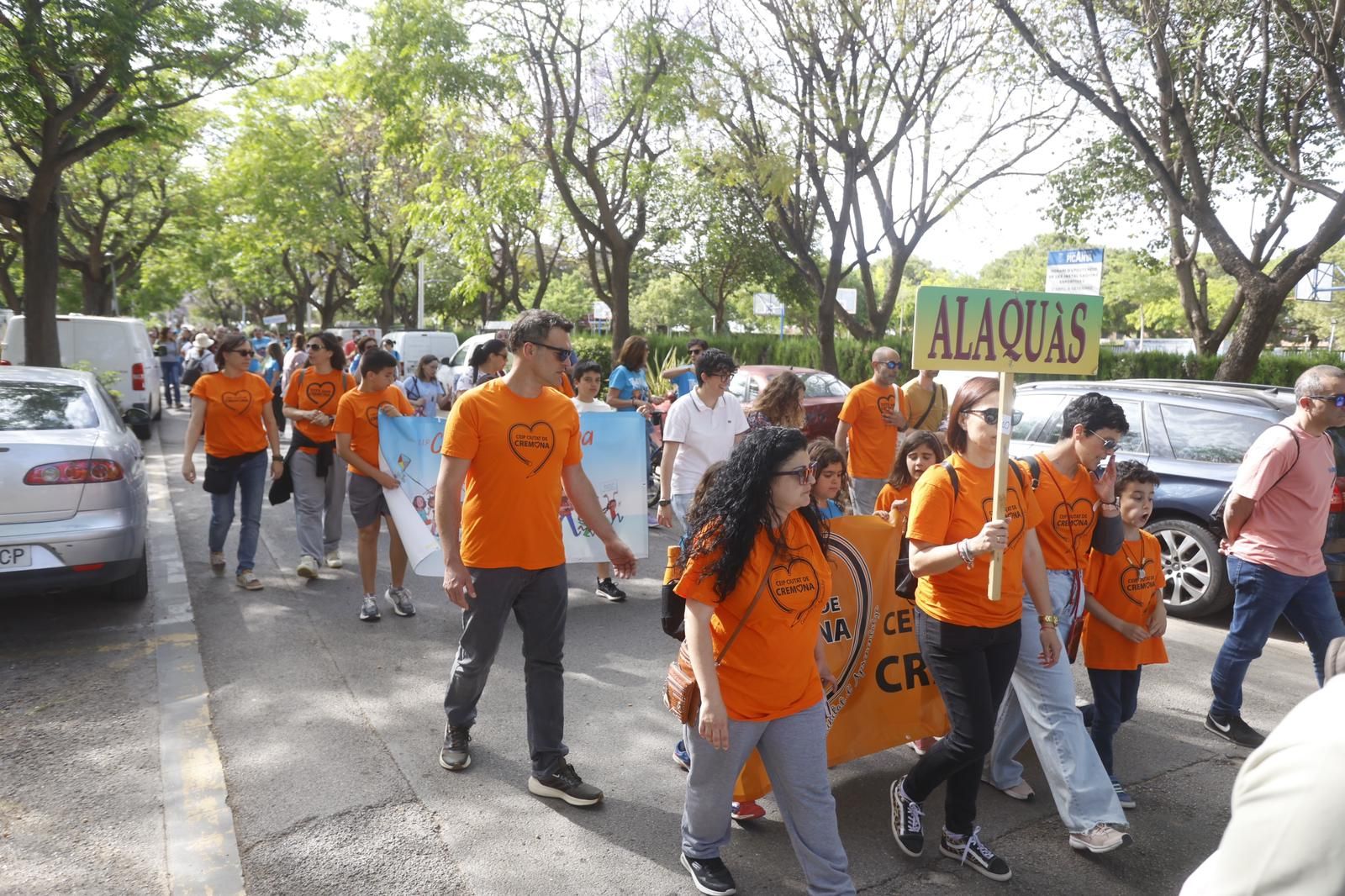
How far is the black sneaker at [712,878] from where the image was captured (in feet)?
10.5

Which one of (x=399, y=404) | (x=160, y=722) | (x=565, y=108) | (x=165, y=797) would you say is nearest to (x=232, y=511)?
(x=399, y=404)

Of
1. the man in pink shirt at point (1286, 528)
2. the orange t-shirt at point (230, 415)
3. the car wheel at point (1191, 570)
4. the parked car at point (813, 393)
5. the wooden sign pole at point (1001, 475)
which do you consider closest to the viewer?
the wooden sign pole at point (1001, 475)

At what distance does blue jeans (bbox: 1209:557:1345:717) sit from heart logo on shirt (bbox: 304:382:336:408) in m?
5.97

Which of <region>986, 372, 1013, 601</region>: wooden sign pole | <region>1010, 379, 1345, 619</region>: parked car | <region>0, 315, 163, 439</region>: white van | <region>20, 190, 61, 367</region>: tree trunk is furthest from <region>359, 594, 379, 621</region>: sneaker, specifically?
<region>0, 315, 163, 439</region>: white van

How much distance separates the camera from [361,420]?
21.1 feet

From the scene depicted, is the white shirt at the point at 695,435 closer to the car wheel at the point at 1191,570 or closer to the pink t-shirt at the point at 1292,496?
the pink t-shirt at the point at 1292,496

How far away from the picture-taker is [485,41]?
1509 centimetres

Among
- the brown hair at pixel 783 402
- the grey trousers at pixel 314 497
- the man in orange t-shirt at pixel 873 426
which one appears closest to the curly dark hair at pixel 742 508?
the brown hair at pixel 783 402

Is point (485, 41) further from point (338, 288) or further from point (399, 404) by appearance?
point (338, 288)

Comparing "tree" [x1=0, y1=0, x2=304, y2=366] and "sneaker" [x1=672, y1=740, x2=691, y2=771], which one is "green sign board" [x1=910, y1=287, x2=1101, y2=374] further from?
"tree" [x1=0, y1=0, x2=304, y2=366]

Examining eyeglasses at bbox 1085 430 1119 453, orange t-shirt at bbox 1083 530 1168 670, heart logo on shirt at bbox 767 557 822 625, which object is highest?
eyeglasses at bbox 1085 430 1119 453

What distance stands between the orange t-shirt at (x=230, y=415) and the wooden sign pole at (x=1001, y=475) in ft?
18.3

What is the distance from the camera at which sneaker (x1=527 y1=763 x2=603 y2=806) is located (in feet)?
12.5

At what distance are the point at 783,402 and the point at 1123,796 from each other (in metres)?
2.73
